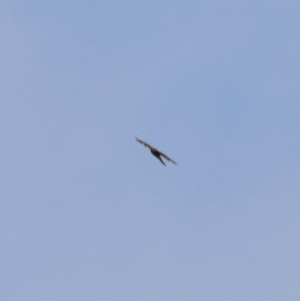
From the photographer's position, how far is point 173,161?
198750 millimetres

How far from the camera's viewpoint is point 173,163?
199m

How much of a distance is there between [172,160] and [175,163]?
242 cm

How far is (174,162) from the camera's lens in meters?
198

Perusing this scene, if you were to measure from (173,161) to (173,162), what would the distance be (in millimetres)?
173

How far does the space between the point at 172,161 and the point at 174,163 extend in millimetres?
1656

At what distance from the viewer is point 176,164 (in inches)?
7736

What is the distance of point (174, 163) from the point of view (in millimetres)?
197875

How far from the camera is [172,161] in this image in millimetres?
199500

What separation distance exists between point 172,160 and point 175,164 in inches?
111

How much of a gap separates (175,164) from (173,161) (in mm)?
1919

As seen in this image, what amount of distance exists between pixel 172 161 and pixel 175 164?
2.67m

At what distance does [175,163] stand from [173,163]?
4.97ft

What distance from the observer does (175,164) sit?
196875 mm

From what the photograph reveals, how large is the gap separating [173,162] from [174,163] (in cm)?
77
